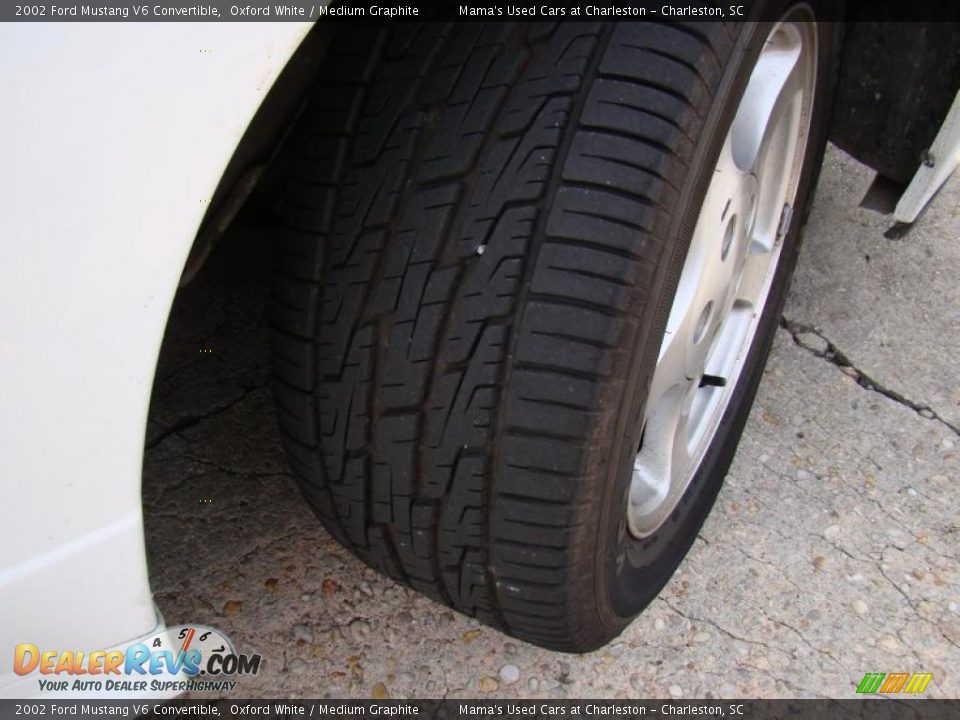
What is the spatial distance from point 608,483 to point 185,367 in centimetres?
102

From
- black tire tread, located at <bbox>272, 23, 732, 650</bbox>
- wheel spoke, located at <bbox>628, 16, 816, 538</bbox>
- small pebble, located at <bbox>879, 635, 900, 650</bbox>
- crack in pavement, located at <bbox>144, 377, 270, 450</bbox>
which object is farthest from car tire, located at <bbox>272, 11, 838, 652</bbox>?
small pebble, located at <bbox>879, 635, 900, 650</bbox>

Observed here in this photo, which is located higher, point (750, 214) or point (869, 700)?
point (750, 214)

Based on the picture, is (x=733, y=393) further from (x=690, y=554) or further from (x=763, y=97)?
(x=763, y=97)

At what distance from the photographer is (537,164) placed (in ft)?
3.40

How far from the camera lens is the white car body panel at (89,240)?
722 mm

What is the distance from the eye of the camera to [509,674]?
5.08ft

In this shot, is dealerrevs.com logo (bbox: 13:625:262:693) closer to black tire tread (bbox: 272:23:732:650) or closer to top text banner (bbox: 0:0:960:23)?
black tire tread (bbox: 272:23:732:650)

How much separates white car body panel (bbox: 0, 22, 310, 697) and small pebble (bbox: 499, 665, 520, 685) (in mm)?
801

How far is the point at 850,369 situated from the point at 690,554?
663mm

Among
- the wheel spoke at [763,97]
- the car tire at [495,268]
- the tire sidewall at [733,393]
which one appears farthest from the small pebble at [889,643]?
the wheel spoke at [763,97]

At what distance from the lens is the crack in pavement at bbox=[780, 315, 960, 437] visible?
2066 mm

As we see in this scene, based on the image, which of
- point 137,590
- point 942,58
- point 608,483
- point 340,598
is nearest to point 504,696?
point 340,598

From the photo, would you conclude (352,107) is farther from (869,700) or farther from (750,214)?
(869,700)

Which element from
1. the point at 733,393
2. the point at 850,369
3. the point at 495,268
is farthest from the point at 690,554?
the point at 495,268
